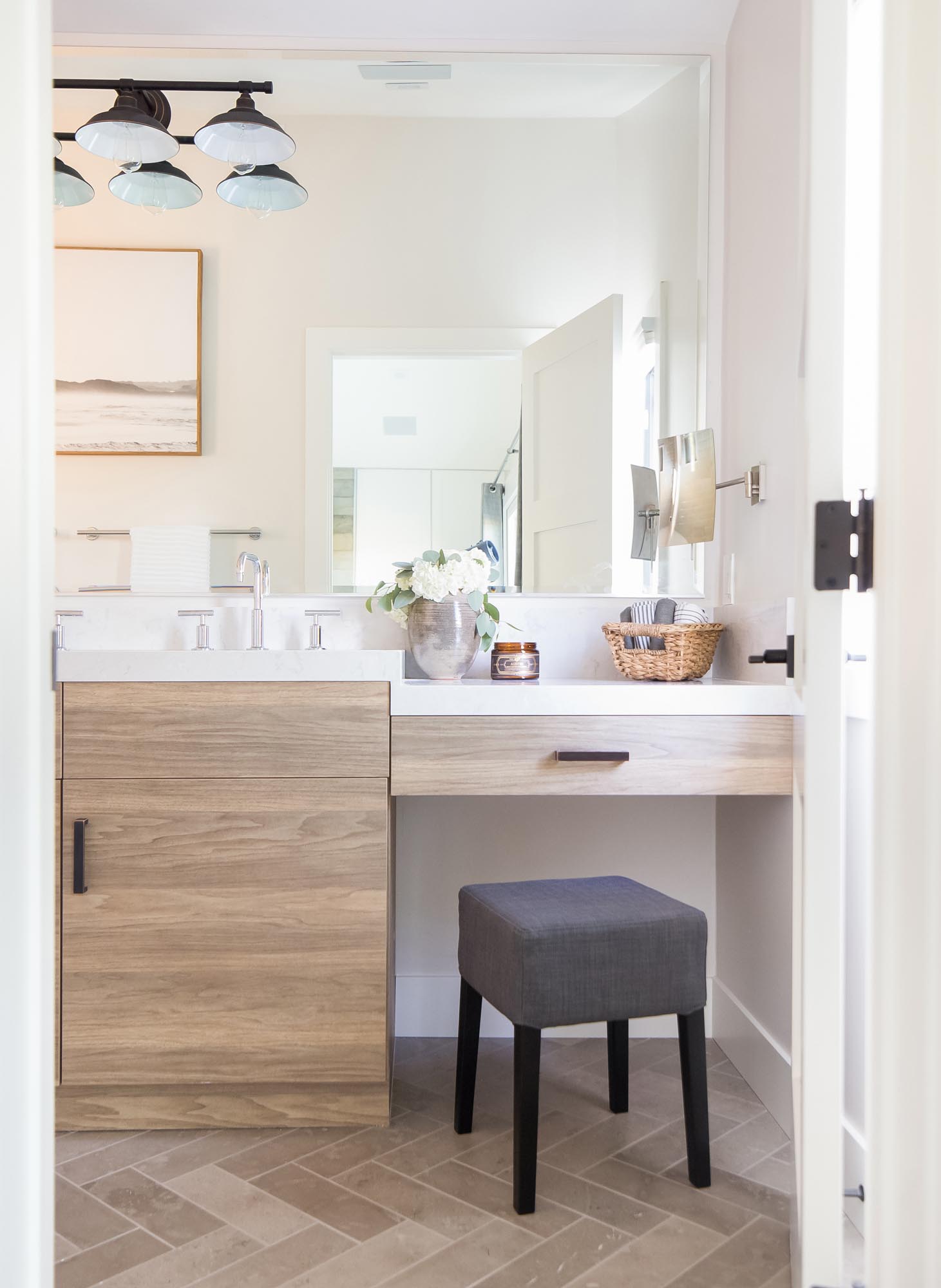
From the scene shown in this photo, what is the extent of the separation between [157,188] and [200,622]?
39.2 inches

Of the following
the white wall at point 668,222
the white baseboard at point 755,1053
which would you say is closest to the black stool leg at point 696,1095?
the white baseboard at point 755,1053

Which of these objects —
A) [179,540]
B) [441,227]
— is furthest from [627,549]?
[179,540]

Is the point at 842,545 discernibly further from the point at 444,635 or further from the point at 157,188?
the point at 157,188

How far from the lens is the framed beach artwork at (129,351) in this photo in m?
2.32

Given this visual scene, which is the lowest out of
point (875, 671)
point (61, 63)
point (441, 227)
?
point (875, 671)

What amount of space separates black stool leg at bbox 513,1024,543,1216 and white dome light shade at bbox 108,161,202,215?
1920 millimetres

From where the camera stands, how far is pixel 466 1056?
72.5 inches

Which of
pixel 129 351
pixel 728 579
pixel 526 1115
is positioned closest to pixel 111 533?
pixel 129 351

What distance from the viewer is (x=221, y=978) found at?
1825 mm

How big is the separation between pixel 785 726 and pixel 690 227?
127 centimetres

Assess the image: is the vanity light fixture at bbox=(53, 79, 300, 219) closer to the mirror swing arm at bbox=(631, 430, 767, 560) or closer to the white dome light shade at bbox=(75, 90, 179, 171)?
the white dome light shade at bbox=(75, 90, 179, 171)

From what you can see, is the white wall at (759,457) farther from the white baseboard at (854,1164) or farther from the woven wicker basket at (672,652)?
the white baseboard at (854,1164)

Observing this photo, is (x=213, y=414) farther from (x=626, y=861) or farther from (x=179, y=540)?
(x=626, y=861)

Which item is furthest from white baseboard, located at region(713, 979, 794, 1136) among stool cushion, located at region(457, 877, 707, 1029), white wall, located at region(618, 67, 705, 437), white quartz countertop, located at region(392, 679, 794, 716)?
white wall, located at region(618, 67, 705, 437)
